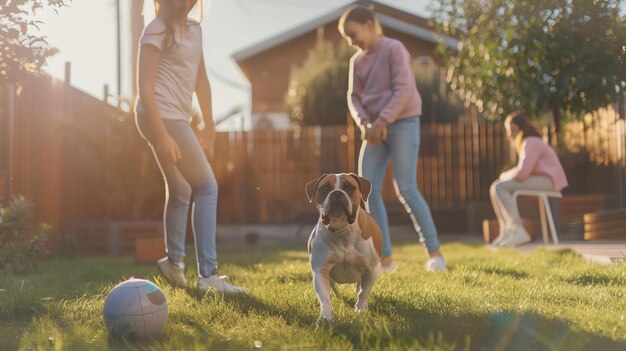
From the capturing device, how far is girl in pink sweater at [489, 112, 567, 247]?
745cm

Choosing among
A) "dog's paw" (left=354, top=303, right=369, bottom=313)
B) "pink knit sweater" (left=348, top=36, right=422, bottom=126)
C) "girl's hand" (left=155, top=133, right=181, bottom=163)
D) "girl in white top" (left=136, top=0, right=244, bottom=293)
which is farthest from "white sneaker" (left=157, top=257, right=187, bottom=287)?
"pink knit sweater" (left=348, top=36, right=422, bottom=126)

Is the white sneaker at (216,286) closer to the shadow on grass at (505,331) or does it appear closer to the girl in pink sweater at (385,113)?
the shadow on grass at (505,331)

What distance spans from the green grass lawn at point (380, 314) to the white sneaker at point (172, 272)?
0.21m

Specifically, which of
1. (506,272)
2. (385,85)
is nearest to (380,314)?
(506,272)

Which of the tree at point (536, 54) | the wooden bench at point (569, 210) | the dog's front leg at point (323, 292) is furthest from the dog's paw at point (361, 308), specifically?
the wooden bench at point (569, 210)

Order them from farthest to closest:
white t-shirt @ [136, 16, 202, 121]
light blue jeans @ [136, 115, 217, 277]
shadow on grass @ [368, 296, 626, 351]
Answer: light blue jeans @ [136, 115, 217, 277] < white t-shirt @ [136, 16, 202, 121] < shadow on grass @ [368, 296, 626, 351]

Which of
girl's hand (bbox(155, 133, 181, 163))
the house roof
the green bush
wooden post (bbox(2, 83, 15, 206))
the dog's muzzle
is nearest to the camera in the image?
the dog's muzzle

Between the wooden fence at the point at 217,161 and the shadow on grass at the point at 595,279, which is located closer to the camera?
the shadow on grass at the point at 595,279

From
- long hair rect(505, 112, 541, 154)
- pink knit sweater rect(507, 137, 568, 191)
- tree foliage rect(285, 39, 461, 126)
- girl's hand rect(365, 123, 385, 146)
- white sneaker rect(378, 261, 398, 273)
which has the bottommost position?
white sneaker rect(378, 261, 398, 273)

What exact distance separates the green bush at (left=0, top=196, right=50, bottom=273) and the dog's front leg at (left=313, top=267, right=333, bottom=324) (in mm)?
3407

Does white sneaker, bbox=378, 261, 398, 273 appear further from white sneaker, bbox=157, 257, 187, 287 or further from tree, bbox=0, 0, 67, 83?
tree, bbox=0, 0, 67, 83

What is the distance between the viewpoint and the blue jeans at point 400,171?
18.3 feet

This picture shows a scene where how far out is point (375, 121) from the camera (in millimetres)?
5477

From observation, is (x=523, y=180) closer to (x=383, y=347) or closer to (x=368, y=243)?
(x=368, y=243)
